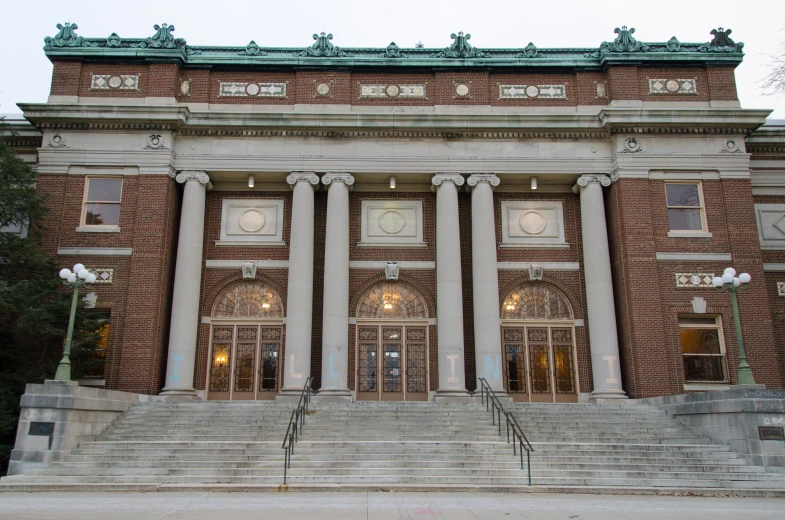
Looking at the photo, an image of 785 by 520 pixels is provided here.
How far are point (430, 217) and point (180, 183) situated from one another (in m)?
8.39

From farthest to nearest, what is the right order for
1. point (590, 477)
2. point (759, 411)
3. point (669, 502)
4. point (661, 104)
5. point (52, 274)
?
point (661, 104)
point (52, 274)
point (759, 411)
point (590, 477)
point (669, 502)

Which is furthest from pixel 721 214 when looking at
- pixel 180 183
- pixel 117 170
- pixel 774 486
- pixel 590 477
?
pixel 117 170

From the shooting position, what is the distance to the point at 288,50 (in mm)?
23922

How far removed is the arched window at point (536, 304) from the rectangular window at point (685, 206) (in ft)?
14.1

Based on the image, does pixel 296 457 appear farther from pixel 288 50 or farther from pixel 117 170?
pixel 288 50

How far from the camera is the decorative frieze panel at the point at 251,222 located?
23.2 metres

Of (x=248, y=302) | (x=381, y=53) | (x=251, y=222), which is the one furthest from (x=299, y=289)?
(x=381, y=53)

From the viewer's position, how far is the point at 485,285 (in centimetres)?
2161

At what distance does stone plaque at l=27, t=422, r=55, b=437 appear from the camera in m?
15.3

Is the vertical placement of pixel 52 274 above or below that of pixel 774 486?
above

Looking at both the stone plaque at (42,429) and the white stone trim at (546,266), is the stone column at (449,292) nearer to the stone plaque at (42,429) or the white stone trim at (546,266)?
the white stone trim at (546,266)

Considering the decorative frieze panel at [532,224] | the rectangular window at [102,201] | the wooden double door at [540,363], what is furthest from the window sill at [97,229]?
the wooden double door at [540,363]

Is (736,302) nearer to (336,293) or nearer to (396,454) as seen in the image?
(396,454)

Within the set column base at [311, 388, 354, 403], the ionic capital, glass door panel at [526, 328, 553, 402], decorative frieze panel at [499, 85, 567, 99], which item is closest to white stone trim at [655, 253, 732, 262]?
glass door panel at [526, 328, 553, 402]
